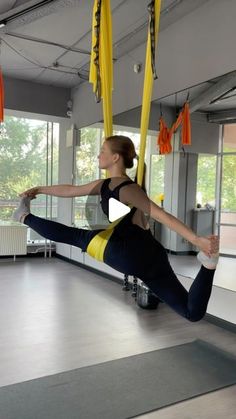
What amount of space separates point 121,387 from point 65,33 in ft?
14.1

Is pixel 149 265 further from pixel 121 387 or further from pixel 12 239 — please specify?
pixel 12 239

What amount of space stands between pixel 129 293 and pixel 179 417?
2.90 metres

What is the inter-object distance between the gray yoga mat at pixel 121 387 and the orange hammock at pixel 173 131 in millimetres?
2392

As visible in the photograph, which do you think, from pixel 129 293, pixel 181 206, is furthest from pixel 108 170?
pixel 129 293

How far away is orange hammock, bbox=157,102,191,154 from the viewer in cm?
434

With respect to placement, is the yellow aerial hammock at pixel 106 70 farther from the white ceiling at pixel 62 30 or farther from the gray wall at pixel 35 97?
the gray wall at pixel 35 97

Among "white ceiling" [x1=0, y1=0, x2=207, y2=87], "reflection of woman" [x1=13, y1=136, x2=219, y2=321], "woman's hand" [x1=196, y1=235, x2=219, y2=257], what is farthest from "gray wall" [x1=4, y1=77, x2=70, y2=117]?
"woman's hand" [x1=196, y1=235, x2=219, y2=257]

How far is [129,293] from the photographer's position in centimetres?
520

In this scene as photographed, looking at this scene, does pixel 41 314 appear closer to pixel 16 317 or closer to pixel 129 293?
pixel 16 317

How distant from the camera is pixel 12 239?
734 cm

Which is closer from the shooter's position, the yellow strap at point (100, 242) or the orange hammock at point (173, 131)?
the yellow strap at point (100, 242)

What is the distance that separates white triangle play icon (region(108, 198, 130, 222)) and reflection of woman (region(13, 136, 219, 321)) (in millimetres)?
27

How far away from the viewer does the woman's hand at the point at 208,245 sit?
6.05 feet

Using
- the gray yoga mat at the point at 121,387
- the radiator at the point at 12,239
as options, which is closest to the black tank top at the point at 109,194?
the gray yoga mat at the point at 121,387
